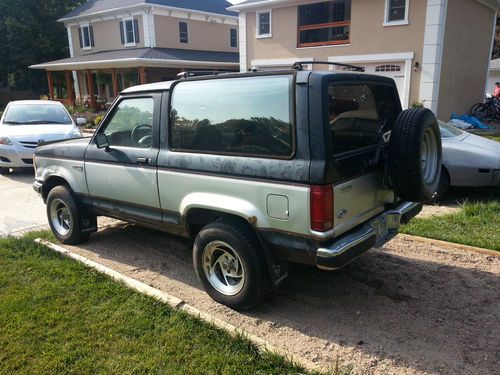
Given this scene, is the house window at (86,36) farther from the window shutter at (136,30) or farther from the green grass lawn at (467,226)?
the green grass lawn at (467,226)

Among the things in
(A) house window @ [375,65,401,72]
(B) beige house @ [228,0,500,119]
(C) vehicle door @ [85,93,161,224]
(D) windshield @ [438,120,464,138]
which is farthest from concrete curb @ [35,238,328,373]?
(A) house window @ [375,65,401,72]

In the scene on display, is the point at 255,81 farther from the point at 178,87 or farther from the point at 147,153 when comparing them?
the point at 147,153

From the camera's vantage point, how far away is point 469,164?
6.52 meters

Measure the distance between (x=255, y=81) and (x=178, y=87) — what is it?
919mm

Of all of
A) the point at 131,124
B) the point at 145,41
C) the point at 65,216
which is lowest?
the point at 65,216

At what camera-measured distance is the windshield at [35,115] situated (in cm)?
1073

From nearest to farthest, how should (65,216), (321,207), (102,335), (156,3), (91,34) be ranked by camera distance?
(321,207) → (102,335) → (65,216) → (156,3) → (91,34)

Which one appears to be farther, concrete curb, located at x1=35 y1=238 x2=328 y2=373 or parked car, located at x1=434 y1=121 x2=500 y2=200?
parked car, located at x1=434 y1=121 x2=500 y2=200

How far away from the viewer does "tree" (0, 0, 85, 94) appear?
3344 centimetres

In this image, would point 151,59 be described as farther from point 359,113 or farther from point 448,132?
point 359,113

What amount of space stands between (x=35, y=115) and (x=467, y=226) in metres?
10.1

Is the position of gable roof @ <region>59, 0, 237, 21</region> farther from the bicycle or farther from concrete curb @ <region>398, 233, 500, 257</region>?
concrete curb @ <region>398, 233, 500, 257</region>

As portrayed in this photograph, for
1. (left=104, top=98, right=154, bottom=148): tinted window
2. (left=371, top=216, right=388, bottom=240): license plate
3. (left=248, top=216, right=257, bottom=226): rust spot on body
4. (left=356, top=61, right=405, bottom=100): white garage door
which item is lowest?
(left=371, top=216, right=388, bottom=240): license plate

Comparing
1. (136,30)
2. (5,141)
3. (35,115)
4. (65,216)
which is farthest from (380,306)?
(136,30)
